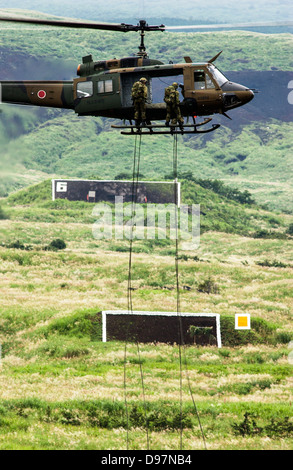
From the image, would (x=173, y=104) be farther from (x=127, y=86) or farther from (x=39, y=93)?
(x=39, y=93)

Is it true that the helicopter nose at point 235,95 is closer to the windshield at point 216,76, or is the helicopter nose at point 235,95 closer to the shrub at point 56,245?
the windshield at point 216,76

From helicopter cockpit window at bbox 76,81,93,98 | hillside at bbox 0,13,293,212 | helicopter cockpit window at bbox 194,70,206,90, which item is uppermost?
helicopter cockpit window at bbox 194,70,206,90

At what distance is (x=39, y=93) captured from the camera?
28719mm

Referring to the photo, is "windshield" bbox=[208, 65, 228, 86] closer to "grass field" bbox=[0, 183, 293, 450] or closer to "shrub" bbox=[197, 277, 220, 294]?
"grass field" bbox=[0, 183, 293, 450]

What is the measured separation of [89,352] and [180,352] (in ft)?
17.8

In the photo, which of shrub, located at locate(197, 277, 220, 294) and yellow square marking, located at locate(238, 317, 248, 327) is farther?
shrub, located at locate(197, 277, 220, 294)

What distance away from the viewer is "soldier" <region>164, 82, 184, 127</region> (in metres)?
25.1

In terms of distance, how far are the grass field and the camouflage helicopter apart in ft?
45.0

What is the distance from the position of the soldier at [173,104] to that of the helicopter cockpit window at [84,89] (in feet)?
11.4


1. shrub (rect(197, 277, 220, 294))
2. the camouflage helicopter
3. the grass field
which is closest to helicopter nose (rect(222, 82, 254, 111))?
the camouflage helicopter

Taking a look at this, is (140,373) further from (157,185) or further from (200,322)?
(157,185)

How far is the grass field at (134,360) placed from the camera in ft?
99.9

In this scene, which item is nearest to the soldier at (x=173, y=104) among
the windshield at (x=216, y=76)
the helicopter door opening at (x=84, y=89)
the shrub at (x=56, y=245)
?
the windshield at (x=216, y=76)

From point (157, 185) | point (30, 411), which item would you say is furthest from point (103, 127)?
point (30, 411)
